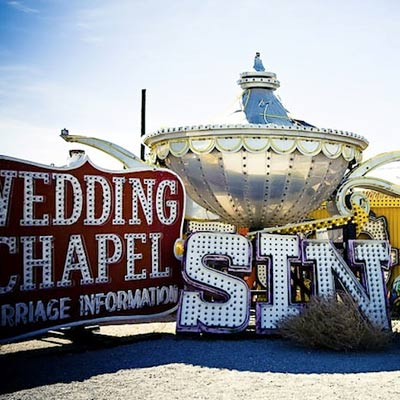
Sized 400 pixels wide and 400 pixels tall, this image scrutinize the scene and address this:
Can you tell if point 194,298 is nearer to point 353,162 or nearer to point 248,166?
point 248,166

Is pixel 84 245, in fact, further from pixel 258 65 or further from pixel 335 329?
pixel 258 65

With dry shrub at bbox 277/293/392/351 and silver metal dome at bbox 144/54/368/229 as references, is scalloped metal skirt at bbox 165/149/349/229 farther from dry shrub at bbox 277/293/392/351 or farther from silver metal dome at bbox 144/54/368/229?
dry shrub at bbox 277/293/392/351

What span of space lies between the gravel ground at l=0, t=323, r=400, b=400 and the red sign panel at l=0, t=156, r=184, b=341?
14.1 inches

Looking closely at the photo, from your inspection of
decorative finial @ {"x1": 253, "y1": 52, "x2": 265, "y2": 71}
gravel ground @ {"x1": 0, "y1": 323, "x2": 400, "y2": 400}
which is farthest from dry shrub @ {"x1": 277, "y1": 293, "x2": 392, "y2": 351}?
decorative finial @ {"x1": 253, "y1": 52, "x2": 265, "y2": 71}

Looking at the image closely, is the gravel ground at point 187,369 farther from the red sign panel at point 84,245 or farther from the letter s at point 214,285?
the red sign panel at point 84,245

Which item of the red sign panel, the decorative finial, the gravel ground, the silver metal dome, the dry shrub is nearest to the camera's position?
the gravel ground

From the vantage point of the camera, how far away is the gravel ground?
4.68m

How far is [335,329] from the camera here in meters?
6.15

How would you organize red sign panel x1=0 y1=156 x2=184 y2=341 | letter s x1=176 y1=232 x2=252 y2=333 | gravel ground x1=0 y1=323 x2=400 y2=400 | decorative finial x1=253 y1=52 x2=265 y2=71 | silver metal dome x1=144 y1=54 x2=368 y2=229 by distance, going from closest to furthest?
gravel ground x1=0 y1=323 x2=400 y2=400
red sign panel x1=0 y1=156 x2=184 y2=341
letter s x1=176 y1=232 x2=252 y2=333
silver metal dome x1=144 y1=54 x2=368 y2=229
decorative finial x1=253 y1=52 x2=265 y2=71

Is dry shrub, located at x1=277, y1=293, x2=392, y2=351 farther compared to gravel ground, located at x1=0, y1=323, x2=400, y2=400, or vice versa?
dry shrub, located at x1=277, y1=293, x2=392, y2=351

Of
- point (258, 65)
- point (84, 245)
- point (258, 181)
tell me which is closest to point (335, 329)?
point (258, 181)

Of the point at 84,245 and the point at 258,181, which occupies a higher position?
the point at 258,181

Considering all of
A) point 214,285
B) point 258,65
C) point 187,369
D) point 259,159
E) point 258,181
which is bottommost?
point 187,369

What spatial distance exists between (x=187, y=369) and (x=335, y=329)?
147 cm
